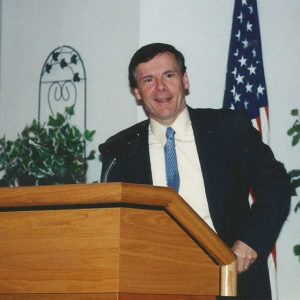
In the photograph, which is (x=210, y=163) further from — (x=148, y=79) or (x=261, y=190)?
(x=148, y=79)

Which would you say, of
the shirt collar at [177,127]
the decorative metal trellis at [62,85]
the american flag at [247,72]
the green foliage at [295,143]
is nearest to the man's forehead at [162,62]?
the shirt collar at [177,127]

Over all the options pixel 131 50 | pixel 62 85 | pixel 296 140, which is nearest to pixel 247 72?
pixel 296 140

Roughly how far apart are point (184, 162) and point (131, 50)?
5.10 ft

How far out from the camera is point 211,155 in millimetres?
2680

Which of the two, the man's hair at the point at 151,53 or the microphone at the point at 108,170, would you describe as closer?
the microphone at the point at 108,170

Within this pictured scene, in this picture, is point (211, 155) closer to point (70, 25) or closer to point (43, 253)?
point (43, 253)

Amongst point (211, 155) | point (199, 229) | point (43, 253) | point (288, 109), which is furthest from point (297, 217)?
point (43, 253)

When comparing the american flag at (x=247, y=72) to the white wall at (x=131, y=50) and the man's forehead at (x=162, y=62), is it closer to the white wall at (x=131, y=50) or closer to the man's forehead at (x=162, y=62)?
the white wall at (x=131, y=50)

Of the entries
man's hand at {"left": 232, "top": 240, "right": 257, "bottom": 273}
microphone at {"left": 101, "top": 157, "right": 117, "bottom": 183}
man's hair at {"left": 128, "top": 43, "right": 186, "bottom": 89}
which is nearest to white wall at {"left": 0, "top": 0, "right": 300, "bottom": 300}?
man's hair at {"left": 128, "top": 43, "right": 186, "bottom": 89}

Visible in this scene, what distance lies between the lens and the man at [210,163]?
2311mm

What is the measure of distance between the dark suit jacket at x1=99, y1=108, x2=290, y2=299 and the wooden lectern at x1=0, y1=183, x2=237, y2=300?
518mm

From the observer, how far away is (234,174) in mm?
2623

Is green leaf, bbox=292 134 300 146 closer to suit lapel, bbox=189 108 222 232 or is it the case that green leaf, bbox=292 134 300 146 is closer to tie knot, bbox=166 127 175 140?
suit lapel, bbox=189 108 222 232

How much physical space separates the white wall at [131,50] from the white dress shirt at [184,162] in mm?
765
